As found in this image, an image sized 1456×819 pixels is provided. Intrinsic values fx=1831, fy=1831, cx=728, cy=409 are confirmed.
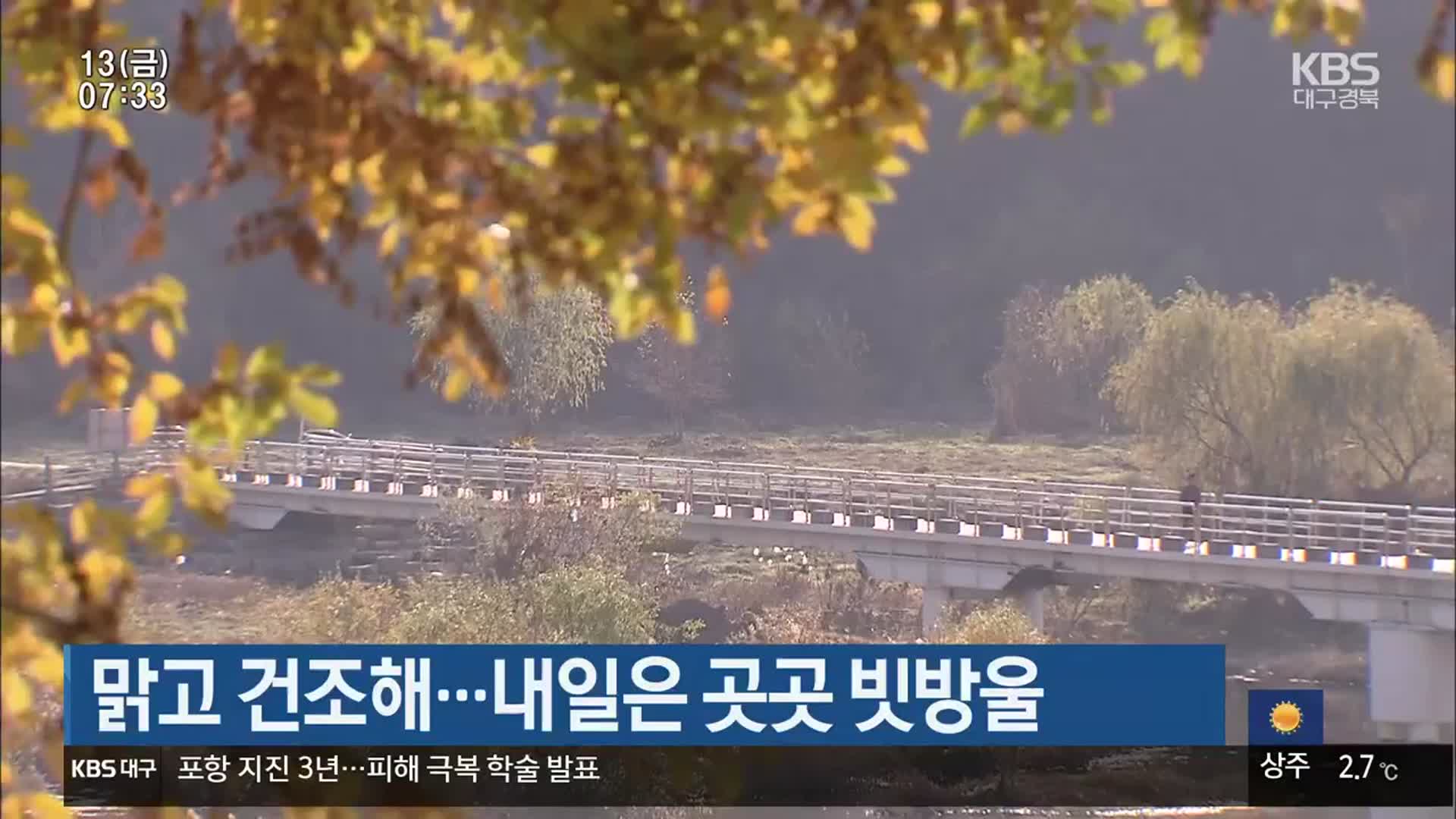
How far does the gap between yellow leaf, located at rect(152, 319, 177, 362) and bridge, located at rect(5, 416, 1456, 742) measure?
2038 cm

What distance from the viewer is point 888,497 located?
30594 millimetres

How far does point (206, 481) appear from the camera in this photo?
8.66 ft

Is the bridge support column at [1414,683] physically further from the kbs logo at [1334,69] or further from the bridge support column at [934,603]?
the kbs logo at [1334,69]

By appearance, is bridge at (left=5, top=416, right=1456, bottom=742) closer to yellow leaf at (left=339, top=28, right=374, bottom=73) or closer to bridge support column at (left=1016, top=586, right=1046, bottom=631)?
bridge support column at (left=1016, top=586, right=1046, bottom=631)

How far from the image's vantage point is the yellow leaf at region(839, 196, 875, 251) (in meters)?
2.61

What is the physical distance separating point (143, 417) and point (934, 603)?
26.2 m

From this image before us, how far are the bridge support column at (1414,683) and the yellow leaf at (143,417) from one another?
23.2m

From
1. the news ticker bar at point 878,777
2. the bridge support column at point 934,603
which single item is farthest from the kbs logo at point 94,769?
the bridge support column at point 934,603

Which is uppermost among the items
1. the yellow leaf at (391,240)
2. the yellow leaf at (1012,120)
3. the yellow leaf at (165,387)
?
the yellow leaf at (1012,120)

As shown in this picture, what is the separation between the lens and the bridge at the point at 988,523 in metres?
24.0

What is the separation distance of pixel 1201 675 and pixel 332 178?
1951 centimetres

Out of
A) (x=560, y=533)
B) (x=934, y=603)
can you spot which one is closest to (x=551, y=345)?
(x=560, y=533)
